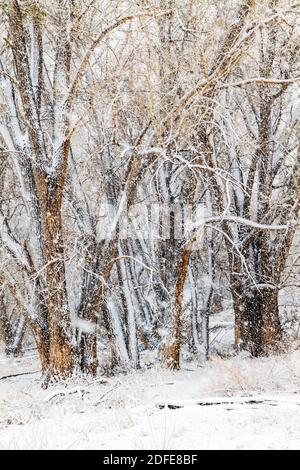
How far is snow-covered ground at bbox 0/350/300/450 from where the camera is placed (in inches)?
226

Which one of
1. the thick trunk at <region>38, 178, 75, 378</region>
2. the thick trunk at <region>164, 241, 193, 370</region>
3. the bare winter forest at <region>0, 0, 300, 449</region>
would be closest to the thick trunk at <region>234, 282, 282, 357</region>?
the bare winter forest at <region>0, 0, 300, 449</region>

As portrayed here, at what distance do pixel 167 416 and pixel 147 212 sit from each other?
9889mm

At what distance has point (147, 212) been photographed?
53.6ft

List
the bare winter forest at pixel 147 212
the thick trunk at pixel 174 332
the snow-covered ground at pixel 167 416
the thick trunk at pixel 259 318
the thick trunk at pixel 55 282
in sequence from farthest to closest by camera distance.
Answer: the thick trunk at pixel 259 318 → the thick trunk at pixel 174 332 → the thick trunk at pixel 55 282 → the bare winter forest at pixel 147 212 → the snow-covered ground at pixel 167 416

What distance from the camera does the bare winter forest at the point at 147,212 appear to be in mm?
7781

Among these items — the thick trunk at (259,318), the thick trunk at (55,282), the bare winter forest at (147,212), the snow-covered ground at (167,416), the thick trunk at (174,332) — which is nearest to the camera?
the snow-covered ground at (167,416)

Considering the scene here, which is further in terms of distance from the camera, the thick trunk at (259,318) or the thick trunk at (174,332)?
the thick trunk at (259,318)

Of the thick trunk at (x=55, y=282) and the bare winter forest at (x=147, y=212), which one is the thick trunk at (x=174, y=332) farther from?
the thick trunk at (x=55, y=282)

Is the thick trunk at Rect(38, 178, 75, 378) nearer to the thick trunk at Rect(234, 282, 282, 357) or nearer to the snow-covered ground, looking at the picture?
the snow-covered ground

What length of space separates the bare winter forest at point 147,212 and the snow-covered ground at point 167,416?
0.12ft

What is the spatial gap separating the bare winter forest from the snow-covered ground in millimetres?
37

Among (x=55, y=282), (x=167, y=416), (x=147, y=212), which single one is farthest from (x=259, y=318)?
(x=167, y=416)

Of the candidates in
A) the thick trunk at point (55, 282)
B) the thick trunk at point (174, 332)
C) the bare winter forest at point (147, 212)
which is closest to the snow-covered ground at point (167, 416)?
the bare winter forest at point (147, 212)
